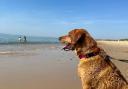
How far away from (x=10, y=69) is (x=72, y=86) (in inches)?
164

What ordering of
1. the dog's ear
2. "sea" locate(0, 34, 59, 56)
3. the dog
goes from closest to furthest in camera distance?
the dog < the dog's ear < "sea" locate(0, 34, 59, 56)

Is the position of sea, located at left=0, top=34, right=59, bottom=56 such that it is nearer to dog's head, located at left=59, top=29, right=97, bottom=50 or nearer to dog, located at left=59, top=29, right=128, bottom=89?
dog's head, located at left=59, top=29, right=97, bottom=50

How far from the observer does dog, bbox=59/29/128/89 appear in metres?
6.63

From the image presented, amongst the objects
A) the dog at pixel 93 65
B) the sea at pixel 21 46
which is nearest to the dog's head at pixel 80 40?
the dog at pixel 93 65

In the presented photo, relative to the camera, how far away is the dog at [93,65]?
6633 millimetres

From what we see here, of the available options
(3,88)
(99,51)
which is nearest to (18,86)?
(3,88)

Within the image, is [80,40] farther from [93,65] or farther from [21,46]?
[21,46]

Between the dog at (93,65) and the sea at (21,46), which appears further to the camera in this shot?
the sea at (21,46)

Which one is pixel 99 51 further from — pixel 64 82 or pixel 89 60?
pixel 64 82

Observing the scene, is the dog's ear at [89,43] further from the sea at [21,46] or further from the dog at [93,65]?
the sea at [21,46]

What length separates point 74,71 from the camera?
45.4 feet

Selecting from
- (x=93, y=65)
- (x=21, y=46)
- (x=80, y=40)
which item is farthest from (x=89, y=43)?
(x=21, y=46)

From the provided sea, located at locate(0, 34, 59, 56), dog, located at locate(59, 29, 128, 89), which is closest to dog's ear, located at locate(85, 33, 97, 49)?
dog, located at locate(59, 29, 128, 89)

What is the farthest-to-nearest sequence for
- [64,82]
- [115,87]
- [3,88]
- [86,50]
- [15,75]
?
[15,75] < [64,82] < [3,88] < [86,50] < [115,87]
